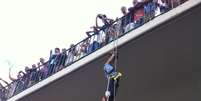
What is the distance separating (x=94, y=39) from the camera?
12500 mm

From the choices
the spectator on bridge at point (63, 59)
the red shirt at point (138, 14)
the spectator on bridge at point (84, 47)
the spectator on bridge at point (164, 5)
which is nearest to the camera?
the spectator on bridge at point (164, 5)

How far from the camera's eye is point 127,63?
11055 mm

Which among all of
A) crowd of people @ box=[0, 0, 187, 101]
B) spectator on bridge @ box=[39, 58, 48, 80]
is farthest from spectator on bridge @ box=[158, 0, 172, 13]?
spectator on bridge @ box=[39, 58, 48, 80]

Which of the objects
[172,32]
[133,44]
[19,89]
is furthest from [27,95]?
[172,32]

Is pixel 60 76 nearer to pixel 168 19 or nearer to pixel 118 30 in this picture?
pixel 118 30

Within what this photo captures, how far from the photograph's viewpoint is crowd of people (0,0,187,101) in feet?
35.4

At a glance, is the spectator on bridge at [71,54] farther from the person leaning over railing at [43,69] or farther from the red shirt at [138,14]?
the red shirt at [138,14]

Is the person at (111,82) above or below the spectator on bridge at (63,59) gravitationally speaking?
below

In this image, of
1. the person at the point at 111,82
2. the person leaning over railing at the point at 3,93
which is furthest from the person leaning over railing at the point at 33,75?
the person at the point at 111,82

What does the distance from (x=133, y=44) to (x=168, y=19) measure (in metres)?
1.08

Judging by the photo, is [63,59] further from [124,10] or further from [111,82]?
[111,82]

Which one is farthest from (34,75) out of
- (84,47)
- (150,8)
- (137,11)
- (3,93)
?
(150,8)

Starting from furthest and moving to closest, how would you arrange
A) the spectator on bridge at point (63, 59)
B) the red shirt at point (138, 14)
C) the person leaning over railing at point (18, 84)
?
the person leaning over railing at point (18, 84)
the spectator on bridge at point (63, 59)
the red shirt at point (138, 14)

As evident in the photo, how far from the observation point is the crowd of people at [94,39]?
10789 millimetres
